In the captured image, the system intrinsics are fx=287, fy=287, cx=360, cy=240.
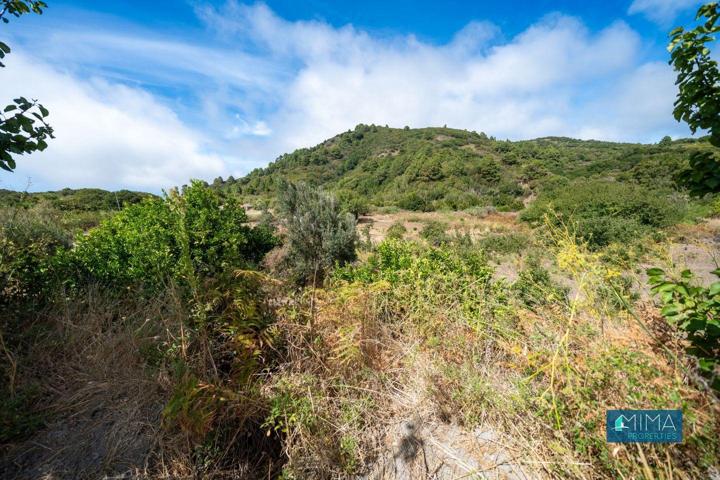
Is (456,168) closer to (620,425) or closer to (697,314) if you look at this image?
(697,314)

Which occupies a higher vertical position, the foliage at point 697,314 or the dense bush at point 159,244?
the dense bush at point 159,244

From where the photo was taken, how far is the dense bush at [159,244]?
3.84 metres

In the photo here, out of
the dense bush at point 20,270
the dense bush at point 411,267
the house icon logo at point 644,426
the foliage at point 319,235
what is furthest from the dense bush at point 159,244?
the house icon logo at point 644,426

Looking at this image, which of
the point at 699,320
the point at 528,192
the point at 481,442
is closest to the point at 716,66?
the point at 699,320

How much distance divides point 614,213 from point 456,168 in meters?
29.7

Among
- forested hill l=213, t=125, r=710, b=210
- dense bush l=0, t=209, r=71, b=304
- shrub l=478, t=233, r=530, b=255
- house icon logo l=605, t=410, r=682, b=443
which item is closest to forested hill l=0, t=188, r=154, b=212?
forested hill l=213, t=125, r=710, b=210

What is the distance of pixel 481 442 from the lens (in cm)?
194

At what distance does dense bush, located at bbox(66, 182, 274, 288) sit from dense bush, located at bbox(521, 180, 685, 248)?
9.86m

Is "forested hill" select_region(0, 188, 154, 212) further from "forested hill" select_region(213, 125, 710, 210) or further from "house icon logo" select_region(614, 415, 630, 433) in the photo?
"house icon logo" select_region(614, 415, 630, 433)

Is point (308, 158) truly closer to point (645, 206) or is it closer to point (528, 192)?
point (528, 192)

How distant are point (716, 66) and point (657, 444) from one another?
7.18 ft

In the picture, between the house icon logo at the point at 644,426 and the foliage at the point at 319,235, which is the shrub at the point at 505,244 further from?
the house icon logo at the point at 644,426

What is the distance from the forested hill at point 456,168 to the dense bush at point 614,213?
7.30 ft

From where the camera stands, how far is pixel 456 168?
133 feet
